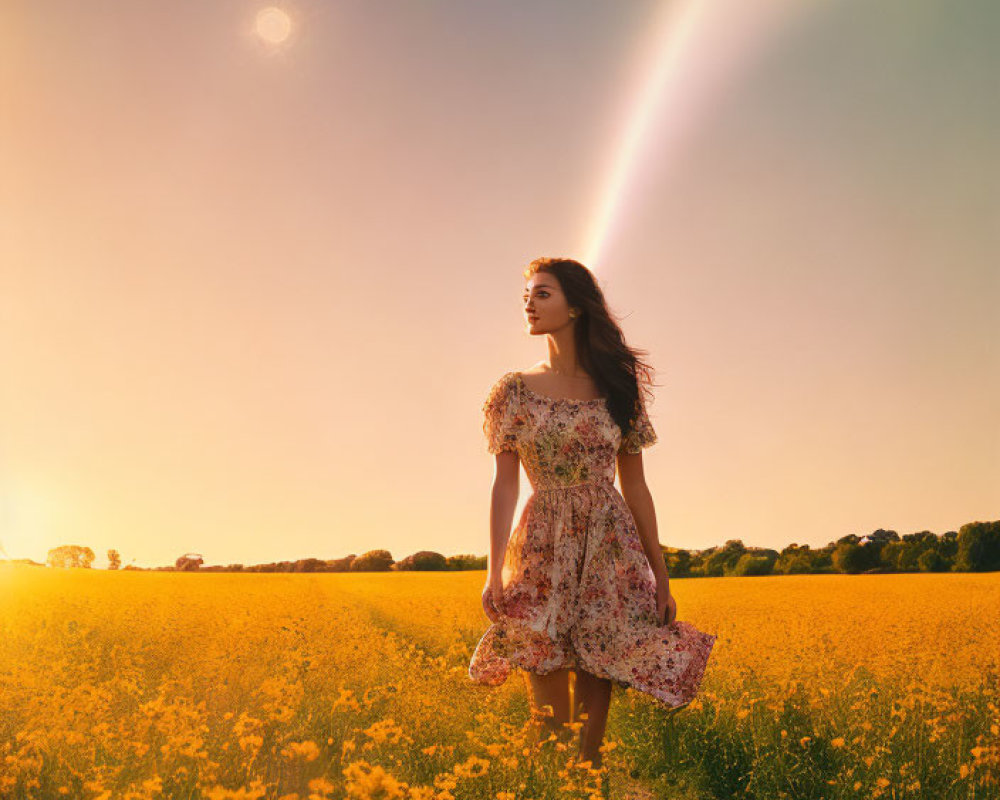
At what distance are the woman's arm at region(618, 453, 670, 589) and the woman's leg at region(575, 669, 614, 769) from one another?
1.74 feet

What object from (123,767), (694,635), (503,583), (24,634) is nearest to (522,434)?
(503,583)

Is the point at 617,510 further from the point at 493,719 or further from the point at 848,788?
the point at 848,788

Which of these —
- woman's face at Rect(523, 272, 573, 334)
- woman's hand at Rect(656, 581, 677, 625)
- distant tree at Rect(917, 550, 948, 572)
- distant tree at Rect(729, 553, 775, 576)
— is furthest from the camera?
distant tree at Rect(729, 553, 775, 576)

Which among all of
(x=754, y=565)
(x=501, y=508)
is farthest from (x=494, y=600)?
(x=754, y=565)

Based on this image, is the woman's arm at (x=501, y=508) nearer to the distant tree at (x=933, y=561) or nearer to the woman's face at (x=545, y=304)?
the woman's face at (x=545, y=304)

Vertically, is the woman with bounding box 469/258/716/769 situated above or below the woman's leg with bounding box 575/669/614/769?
above

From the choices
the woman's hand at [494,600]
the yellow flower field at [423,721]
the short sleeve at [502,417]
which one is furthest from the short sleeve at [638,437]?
the yellow flower field at [423,721]

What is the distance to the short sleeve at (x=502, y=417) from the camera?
13.5 ft

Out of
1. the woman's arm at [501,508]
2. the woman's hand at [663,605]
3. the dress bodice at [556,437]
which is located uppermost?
the dress bodice at [556,437]

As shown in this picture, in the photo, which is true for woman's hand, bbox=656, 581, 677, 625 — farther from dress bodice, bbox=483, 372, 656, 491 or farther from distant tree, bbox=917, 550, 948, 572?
distant tree, bbox=917, 550, 948, 572

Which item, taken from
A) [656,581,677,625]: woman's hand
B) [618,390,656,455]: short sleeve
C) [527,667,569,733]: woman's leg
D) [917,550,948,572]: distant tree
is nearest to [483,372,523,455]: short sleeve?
[618,390,656,455]: short sleeve

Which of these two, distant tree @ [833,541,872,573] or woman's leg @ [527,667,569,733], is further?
distant tree @ [833,541,872,573]

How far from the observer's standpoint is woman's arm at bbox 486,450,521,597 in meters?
3.94

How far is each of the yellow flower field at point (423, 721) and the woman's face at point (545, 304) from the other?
182 centimetres
